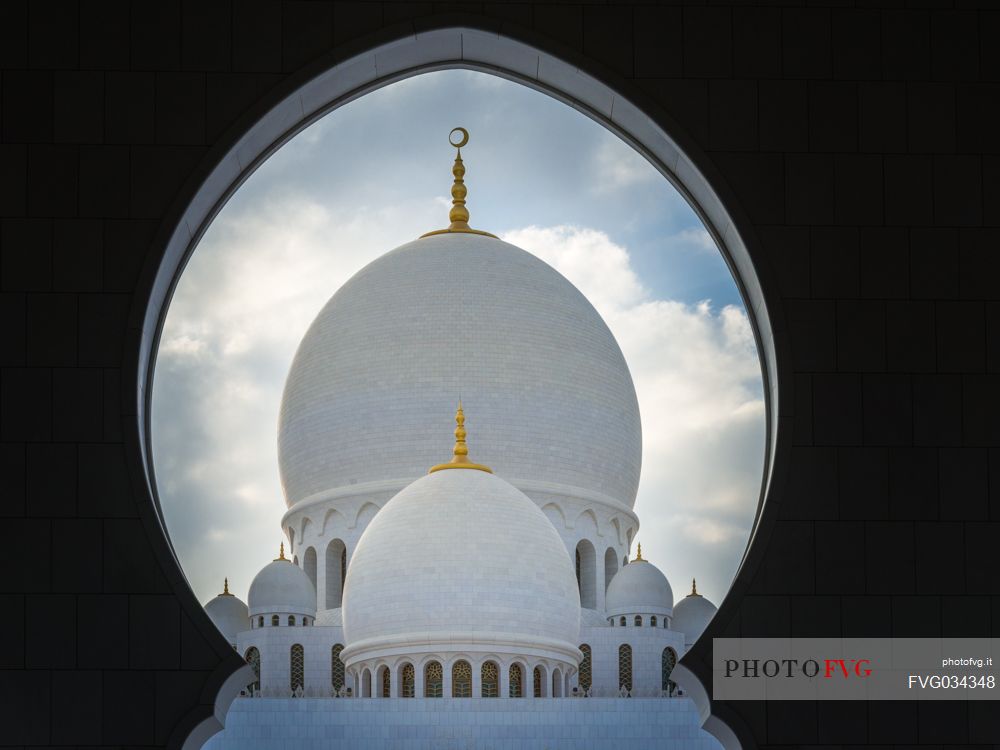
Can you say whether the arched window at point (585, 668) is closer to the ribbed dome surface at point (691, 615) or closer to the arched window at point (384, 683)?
the ribbed dome surface at point (691, 615)

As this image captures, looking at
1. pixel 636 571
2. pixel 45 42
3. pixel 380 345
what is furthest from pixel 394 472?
pixel 45 42

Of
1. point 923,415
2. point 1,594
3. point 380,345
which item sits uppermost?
point 380,345

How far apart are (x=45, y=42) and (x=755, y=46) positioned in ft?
9.98

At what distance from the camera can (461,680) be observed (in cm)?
3328

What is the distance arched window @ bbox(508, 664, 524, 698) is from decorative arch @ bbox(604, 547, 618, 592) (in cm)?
821

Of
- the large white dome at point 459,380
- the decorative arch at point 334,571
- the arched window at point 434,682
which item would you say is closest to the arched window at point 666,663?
the large white dome at point 459,380

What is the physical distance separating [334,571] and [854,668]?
115ft

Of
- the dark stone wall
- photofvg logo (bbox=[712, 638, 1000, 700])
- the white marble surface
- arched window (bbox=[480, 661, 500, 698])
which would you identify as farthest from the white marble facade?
photofvg logo (bbox=[712, 638, 1000, 700])

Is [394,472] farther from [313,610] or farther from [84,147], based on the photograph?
[84,147]

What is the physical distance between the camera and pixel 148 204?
23.5 feet

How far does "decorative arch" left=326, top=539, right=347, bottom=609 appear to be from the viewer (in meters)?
41.2

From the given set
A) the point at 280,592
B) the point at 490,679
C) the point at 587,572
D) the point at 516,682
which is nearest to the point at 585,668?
the point at 587,572

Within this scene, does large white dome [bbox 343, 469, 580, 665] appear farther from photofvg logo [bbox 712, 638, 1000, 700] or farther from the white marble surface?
photofvg logo [bbox 712, 638, 1000, 700]

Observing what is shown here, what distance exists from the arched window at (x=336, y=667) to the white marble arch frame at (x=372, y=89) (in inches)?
1267
